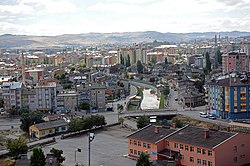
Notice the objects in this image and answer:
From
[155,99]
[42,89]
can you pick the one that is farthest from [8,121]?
[155,99]

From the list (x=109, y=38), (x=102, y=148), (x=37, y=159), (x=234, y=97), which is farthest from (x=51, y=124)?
(x=109, y=38)

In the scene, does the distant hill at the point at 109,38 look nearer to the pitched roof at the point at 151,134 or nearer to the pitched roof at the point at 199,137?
the pitched roof at the point at 151,134

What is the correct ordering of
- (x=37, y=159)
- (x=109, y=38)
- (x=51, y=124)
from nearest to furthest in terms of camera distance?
1. (x=37, y=159)
2. (x=51, y=124)
3. (x=109, y=38)

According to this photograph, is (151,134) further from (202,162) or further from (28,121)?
(28,121)

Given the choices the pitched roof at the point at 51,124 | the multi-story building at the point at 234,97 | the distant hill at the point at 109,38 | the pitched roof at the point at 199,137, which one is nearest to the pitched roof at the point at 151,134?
the pitched roof at the point at 199,137

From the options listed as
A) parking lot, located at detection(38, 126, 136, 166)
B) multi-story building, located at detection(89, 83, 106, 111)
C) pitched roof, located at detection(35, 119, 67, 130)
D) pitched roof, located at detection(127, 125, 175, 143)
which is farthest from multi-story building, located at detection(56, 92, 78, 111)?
pitched roof, located at detection(127, 125, 175, 143)

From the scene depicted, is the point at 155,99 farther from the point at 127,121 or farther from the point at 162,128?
the point at 162,128

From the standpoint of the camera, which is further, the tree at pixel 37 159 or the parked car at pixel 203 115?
the parked car at pixel 203 115
